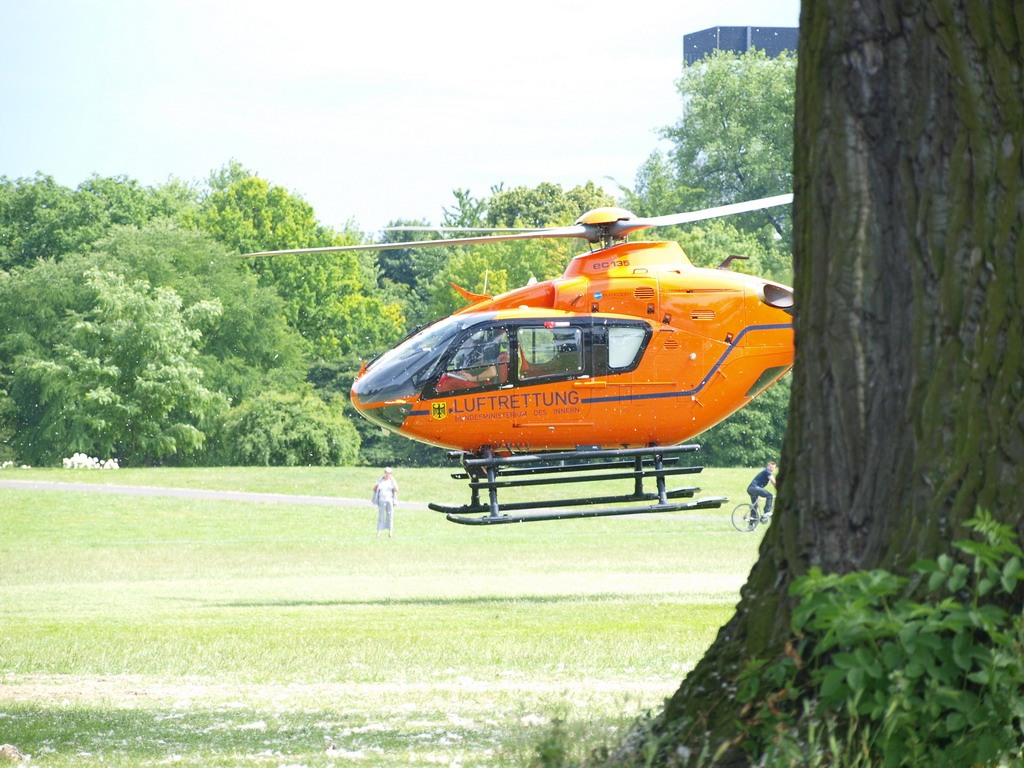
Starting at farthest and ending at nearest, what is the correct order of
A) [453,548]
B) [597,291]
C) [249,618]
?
[453,548], [597,291], [249,618]

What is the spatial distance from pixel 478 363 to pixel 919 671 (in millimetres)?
12566

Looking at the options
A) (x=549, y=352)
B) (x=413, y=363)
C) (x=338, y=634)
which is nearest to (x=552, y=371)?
(x=549, y=352)

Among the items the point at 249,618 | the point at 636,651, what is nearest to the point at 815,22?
the point at 636,651

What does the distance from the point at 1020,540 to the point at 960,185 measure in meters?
1.06

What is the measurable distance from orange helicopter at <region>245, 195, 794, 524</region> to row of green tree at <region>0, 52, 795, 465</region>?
3713 cm

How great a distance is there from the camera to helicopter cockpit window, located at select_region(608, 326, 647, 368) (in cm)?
1612

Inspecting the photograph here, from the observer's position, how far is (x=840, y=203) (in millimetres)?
4176

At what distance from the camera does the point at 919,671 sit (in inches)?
140

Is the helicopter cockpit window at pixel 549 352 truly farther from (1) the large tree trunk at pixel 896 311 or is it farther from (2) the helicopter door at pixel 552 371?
(1) the large tree trunk at pixel 896 311

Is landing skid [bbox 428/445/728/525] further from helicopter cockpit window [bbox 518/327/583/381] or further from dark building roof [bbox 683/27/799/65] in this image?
dark building roof [bbox 683/27/799/65]

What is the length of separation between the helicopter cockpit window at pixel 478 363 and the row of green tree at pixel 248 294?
37.5 metres

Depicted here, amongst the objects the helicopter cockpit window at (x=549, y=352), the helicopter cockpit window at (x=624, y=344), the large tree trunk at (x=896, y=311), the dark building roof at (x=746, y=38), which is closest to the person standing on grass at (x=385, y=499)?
the helicopter cockpit window at (x=549, y=352)

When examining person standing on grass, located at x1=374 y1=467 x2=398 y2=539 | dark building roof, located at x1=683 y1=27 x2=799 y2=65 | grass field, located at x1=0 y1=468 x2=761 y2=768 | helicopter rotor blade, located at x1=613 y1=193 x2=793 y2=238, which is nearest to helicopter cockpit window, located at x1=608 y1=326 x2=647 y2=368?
helicopter rotor blade, located at x1=613 y1=193 x2=793 y2=238

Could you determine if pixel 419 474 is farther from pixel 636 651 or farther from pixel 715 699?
pixel 715 699
